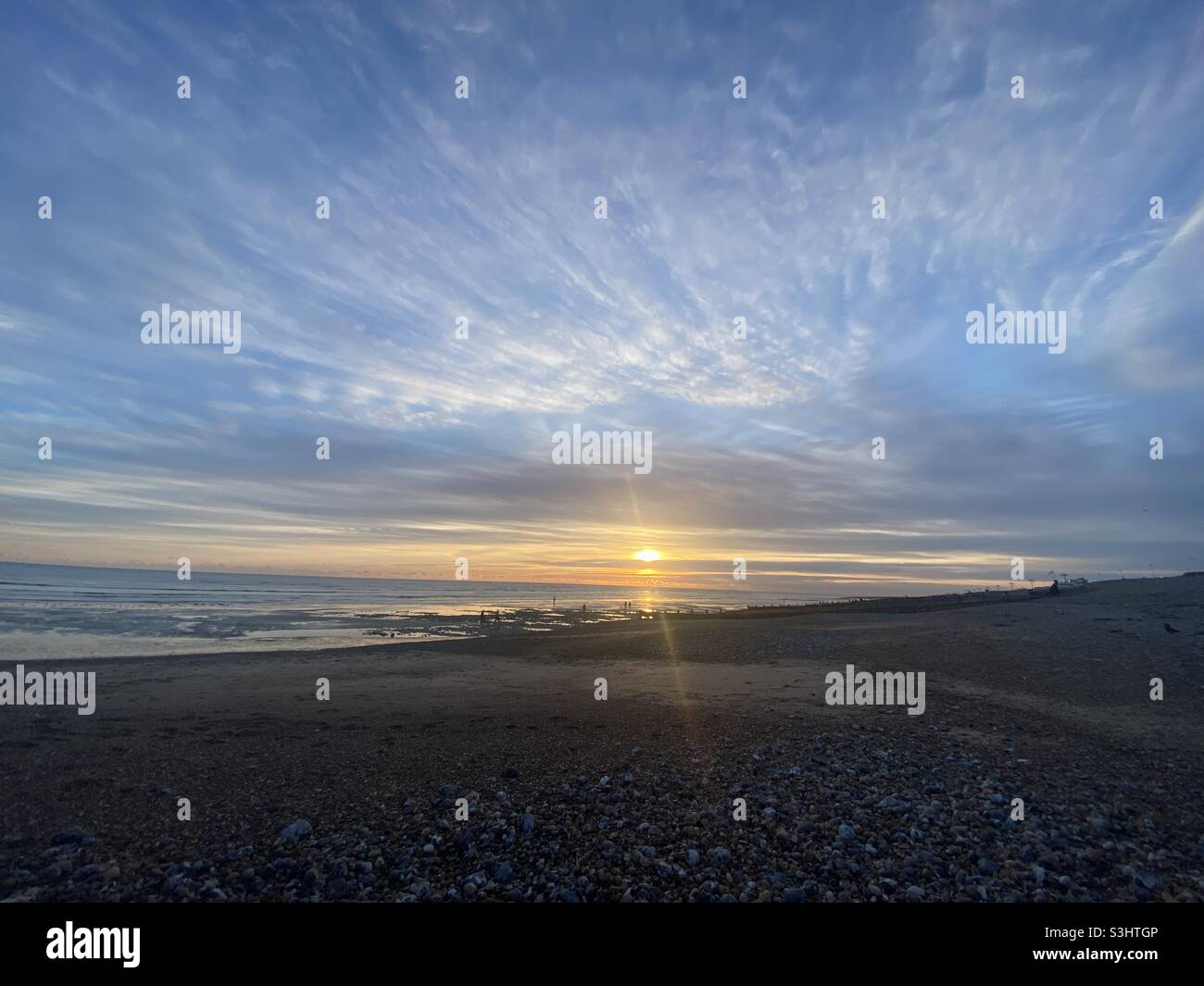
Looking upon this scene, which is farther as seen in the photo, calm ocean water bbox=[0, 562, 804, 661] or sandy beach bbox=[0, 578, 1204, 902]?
calm ocean water bbox=[0, 562, 804, 661]

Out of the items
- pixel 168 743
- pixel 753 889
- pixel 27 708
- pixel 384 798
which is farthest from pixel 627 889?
pixel 27 708

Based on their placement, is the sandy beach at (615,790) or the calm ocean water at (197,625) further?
the calm ocean water at (197,625)

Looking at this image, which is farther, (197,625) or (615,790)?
(197,625)

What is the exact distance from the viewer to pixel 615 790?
10.7 meters

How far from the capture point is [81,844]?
880 cm

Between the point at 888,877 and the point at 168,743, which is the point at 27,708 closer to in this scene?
the point at 168,743

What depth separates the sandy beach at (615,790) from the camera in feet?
25.2

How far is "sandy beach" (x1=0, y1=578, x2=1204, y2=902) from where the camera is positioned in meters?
7.67

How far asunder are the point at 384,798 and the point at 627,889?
17.5 ft
